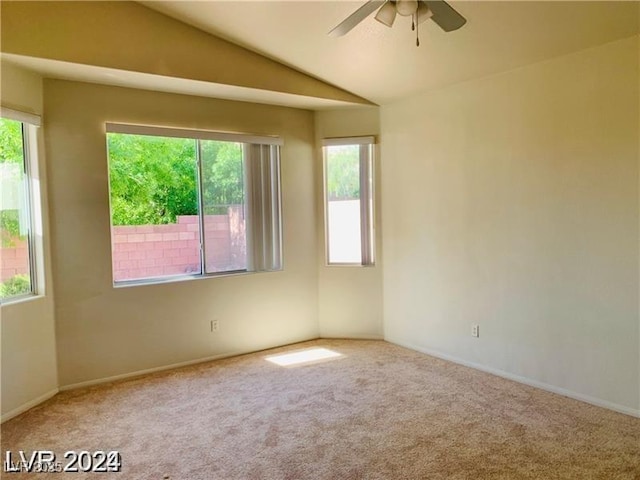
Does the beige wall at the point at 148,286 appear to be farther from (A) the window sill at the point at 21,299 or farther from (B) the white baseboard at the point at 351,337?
(B) the white baseboard at the point at 351,337

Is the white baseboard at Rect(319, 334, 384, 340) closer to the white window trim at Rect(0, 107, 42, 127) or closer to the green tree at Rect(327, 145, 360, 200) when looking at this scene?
the green tree at Rect(327, 145, 360, 200)

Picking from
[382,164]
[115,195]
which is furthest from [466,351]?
[115,195]

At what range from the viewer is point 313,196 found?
4.88 meters

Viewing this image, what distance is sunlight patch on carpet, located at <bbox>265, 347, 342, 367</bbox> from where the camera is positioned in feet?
13.7

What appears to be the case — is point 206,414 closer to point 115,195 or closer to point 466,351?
point 115,195

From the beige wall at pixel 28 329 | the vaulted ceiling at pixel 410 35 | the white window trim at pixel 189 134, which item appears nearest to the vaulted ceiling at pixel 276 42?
the vaulted ceiling at pixel 410 35

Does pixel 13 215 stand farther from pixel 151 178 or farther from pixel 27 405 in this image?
pixel 27 405

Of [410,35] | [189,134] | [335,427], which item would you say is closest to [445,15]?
[410,35]

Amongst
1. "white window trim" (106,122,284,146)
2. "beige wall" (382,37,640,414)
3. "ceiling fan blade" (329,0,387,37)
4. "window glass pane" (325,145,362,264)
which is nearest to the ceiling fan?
"ceiling fan blade" (329,0,387,37)

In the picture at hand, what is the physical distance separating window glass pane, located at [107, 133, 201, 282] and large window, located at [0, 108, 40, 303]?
0.59 metres

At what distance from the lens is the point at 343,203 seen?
488cm

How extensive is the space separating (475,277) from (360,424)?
Result: 176cm

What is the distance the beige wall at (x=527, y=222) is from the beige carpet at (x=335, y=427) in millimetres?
370

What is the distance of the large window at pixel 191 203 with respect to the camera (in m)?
3.87
